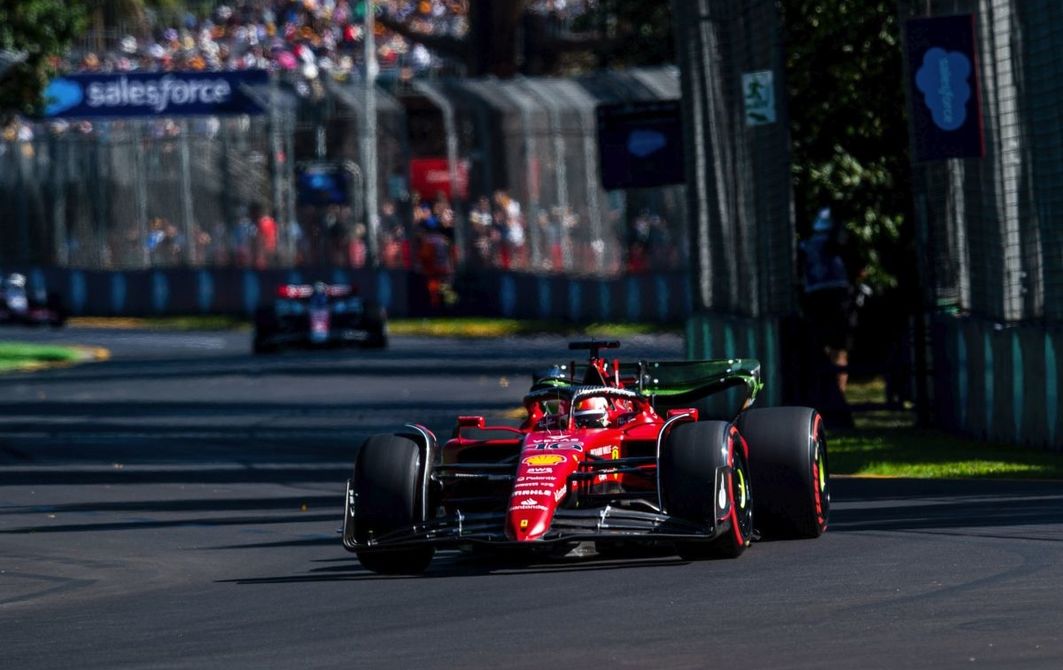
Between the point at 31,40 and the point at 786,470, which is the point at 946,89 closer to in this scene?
the point at 786,470

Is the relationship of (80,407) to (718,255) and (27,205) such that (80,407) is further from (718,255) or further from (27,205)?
(27,205)

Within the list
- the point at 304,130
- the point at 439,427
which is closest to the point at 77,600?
the point at 439,427

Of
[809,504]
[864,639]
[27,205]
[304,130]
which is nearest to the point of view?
[864,639]

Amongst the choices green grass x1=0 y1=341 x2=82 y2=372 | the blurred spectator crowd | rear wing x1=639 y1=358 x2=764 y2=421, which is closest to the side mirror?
rear wing x1=639 y1=358 x2=764 y2=421

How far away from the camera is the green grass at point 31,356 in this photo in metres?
34.8

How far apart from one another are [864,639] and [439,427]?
1373 cm

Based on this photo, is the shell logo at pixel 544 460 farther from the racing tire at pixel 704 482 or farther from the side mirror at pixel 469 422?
the side mirror at pixel 469 422

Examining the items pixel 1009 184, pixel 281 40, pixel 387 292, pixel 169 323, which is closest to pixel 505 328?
pixel 387 292

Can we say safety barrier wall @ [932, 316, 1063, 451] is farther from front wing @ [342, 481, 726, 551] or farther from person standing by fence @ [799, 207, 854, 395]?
front wing @ [342, 481, 726, 551]

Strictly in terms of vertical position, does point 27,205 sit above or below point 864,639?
above

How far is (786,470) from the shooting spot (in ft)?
38.4

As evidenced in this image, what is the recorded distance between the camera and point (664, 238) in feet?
126

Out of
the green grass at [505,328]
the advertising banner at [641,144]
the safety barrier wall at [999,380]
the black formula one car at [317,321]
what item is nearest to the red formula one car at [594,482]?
the safety barrier wall at [999,380]

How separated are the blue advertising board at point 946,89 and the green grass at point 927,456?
2259 millimetres
